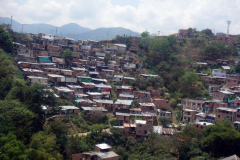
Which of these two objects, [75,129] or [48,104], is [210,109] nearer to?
Result: [75,129]

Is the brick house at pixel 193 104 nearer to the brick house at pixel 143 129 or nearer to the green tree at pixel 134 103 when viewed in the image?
the green tree at pixel 134 103

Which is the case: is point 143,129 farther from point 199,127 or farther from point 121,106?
point 199,127

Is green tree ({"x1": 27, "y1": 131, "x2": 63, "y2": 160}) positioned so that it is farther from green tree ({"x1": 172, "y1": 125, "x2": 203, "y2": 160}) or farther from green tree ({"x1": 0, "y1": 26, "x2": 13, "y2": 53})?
green tree ({"x1": 0, "y1": 26, "x2": 13, "y2": 53})

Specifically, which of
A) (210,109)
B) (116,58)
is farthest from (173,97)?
(116,58)

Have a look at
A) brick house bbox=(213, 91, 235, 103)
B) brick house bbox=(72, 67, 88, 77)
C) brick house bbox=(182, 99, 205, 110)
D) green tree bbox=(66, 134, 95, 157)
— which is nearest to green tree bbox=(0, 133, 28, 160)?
green tree bbox=(66, 134, 95, 157)

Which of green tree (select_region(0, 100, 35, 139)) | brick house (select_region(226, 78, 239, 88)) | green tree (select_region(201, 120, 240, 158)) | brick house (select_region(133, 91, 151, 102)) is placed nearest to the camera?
green tree (select_region(0, 100, 35, 139))

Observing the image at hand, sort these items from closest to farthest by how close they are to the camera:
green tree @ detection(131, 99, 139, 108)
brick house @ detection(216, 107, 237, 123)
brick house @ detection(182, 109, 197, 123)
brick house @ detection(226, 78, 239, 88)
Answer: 1. brick house @ detection(216, 107, 237, 123)
2. brick house @ detection(182, 109, 197, 123)
3. green tree @ detection(131, 99, 139, 108)
4. brick house @ detection(226, 78, 239, 88)
